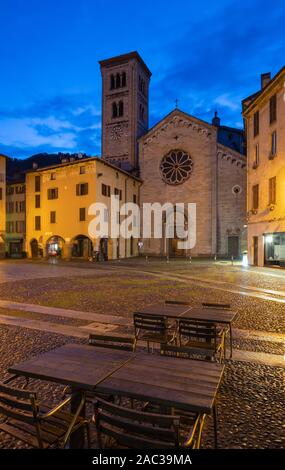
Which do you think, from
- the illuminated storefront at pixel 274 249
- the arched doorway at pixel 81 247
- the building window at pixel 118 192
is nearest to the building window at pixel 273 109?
the illuminated storefront at pixel 274 249

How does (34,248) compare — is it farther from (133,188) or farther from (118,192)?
(133,188)

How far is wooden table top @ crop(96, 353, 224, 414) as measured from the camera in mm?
2592

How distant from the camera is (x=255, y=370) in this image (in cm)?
519

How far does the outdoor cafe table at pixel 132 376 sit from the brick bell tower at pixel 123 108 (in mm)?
44303

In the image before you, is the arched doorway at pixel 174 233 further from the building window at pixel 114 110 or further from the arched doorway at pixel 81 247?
the building window at pixel 114 110

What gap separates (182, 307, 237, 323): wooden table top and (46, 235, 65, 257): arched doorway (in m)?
35.1

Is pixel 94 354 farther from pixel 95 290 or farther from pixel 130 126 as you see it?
pixel 130 126

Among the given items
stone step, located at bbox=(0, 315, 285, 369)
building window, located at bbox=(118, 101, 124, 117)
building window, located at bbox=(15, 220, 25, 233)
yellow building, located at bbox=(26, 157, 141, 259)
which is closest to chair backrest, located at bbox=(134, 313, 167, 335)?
Result: stone step, located at bbox=(0, 315, 285, 369)

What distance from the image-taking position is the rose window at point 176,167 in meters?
43.3

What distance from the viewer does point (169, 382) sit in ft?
9.55

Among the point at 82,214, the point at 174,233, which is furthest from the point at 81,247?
the point at 174,233

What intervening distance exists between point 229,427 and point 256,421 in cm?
37

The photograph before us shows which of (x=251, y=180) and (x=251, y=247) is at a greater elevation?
(x=251, y=180)
